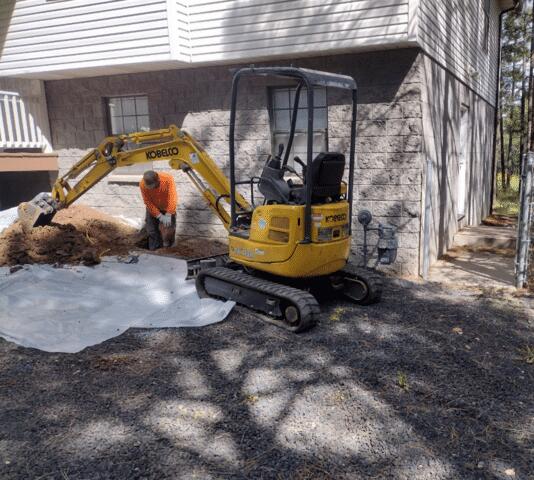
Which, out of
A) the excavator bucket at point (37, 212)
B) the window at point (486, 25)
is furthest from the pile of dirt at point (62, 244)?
the window at point (486, 25)

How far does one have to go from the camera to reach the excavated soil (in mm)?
7750

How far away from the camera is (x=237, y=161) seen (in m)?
9.56

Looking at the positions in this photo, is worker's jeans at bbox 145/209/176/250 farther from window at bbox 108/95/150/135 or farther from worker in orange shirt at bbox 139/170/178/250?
window at bbox 108/95/150/135

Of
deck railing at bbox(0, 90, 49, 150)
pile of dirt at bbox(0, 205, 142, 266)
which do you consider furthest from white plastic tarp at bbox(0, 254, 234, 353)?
deck railing at bbox(0, 90, 49, 150)

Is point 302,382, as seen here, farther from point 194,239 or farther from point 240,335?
point 194,239

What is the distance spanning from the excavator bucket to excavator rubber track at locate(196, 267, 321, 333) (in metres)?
3.28

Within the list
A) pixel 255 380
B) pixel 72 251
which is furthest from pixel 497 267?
pixel 72 251

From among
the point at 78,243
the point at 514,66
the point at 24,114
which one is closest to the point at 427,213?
the point at 78,243

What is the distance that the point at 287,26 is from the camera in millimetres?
8328

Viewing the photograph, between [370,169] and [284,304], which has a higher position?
[370,169]

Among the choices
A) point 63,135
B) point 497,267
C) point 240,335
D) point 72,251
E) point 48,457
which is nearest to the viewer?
point 48,457

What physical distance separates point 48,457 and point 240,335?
2.50 meters

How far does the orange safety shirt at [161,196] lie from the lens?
8562mm

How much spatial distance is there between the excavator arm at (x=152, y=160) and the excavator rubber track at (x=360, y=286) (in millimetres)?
1554
